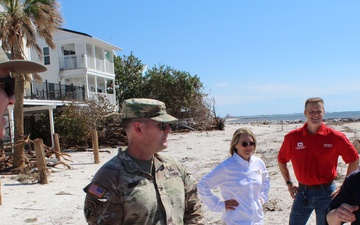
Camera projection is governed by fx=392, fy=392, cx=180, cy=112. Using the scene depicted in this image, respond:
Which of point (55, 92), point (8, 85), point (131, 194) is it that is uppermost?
point (55, 92)

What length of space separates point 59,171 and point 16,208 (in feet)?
17.9

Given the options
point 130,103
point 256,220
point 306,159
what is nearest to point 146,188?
point 130,103

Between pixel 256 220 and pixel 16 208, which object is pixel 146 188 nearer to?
pixel 256 220

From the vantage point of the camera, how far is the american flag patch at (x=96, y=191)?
2.35 m

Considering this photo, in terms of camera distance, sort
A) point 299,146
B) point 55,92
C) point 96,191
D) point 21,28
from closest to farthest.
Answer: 1. point 96,191
2. point 299,146
3. point 21,28
4. point 55,92

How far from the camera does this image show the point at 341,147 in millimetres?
4457

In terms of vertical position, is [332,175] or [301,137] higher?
[301,137]

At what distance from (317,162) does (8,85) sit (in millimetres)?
3572

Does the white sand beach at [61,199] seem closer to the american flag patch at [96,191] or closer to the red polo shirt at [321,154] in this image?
the red polo shirt at [321,154]

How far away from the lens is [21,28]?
48.3 ft

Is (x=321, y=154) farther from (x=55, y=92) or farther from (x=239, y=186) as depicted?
(x=55, y=92)

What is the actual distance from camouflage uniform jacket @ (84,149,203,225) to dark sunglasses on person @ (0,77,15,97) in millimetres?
770

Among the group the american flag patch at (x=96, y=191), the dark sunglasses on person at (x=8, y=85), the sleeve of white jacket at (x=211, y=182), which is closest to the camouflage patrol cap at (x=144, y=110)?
the american flag patch at (x=96, y=191)

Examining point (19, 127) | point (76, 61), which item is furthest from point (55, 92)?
point (19, 127)
